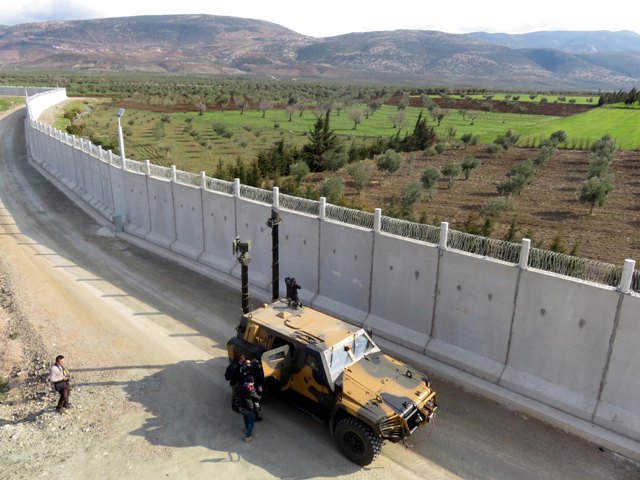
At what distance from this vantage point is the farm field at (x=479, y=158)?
827 inches

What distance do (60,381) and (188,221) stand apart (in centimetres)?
912

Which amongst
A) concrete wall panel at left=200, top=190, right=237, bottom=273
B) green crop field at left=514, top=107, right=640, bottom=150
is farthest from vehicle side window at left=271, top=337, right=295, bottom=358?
green crop field at left=514, top=107, right=640, bottom=150

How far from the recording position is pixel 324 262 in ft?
45.0

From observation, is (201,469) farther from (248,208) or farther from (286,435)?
(248,208)

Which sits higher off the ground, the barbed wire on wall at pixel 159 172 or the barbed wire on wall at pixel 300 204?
the barbed wire on wall at pixel 300 204

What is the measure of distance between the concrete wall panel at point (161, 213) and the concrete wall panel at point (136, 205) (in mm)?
414

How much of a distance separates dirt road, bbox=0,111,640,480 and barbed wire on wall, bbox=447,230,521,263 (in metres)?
2.89

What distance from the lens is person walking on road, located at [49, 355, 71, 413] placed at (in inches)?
378

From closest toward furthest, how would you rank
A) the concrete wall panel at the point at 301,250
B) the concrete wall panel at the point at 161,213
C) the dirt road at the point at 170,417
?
the dirt road at the point at 170,417
the concrete wall panel at the point at 301,250
the concrete wall panel at the point at 161,213

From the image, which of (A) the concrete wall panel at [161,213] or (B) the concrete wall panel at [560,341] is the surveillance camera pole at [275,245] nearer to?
(B) the concrete wall panel at [560,341]

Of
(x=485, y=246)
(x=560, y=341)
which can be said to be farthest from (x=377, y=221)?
(x=560, y=341)

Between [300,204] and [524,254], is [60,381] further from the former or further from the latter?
[524,254]

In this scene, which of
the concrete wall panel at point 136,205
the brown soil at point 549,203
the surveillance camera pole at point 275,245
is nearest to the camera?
the surveillance camera pole at point 275,245

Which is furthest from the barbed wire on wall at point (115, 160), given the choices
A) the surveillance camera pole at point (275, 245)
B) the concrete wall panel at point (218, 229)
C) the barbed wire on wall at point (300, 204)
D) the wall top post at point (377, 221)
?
the wall top post at point (377, 221)
